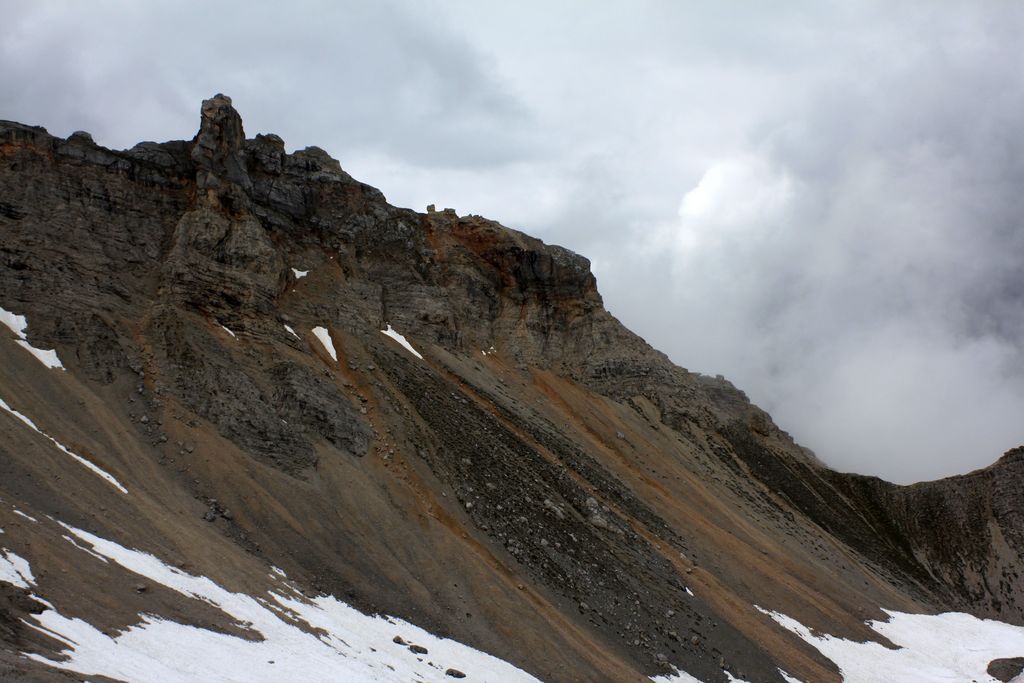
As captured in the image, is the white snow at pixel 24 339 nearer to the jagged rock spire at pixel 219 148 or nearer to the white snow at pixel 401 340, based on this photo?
the jagged rock spire at pixel 219 148

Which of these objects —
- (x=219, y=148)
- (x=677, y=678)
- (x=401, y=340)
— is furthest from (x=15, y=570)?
(x=219, y=148)

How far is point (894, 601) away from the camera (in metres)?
51.8

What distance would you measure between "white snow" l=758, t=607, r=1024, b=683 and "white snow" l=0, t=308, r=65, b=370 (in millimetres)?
38851

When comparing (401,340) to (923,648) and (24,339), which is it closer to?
(24,339)

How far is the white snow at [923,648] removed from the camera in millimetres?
39219

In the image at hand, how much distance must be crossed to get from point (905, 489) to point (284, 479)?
61.5 metres

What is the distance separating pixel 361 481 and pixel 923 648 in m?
36.3

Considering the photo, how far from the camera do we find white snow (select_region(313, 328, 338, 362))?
149ft

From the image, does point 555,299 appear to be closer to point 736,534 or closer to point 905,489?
point 736,534

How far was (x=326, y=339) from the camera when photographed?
4662cm

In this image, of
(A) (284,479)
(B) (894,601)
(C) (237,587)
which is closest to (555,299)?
(B) (894,601)

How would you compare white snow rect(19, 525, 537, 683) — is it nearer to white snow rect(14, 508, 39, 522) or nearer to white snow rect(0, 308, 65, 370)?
white snow rect(14, 508, 39, 522)

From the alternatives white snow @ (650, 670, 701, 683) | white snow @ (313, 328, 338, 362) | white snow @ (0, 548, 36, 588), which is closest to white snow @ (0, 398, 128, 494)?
white snow @ (0, 548, 36, 588)

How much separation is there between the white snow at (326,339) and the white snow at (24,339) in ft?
50.7
